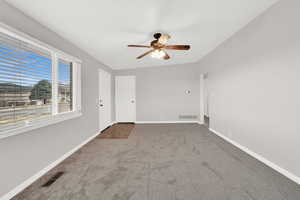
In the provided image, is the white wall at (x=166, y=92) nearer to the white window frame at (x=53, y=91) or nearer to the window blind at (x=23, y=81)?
the white window frame at (x=53, y=91)

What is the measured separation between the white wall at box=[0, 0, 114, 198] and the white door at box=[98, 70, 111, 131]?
0.93 meters

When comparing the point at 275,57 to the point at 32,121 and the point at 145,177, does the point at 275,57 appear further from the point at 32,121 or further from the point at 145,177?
the point at 32,121

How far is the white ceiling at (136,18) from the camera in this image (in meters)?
1.55

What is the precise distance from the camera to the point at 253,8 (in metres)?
1.89

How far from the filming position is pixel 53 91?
2.04m

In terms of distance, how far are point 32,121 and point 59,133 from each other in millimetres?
554

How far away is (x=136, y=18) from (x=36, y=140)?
2371 mm

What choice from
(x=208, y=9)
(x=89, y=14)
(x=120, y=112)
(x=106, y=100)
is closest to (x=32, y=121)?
(x=89, y=14)

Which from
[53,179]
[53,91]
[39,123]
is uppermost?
[53,91]

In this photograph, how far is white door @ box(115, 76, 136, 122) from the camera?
16.8 ft

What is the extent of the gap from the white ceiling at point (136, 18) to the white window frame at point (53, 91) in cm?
35

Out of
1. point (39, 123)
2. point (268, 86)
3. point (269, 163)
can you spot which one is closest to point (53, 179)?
point (39, 123)

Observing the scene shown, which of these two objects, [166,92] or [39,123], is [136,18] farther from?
[166,92]

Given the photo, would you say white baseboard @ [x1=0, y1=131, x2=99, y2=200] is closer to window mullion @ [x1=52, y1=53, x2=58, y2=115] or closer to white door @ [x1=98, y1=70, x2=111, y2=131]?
window mullion @ [x1=52, y1=53, x2=58, y2=115]
